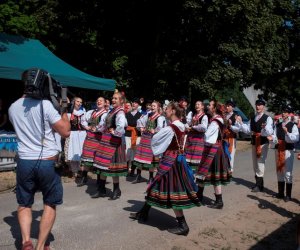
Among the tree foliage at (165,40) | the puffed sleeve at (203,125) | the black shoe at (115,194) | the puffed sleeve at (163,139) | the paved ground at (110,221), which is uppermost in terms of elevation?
the tree foliage at (165,40)

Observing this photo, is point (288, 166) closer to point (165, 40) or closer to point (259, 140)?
point (259, 140)

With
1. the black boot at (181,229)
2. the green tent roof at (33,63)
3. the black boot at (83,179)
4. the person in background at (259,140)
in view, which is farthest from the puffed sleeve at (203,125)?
the green tent roof at (33,63)

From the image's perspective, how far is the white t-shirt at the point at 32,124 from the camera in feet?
12.9

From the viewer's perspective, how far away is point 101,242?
189 inches

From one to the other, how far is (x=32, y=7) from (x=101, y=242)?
16.2 meters

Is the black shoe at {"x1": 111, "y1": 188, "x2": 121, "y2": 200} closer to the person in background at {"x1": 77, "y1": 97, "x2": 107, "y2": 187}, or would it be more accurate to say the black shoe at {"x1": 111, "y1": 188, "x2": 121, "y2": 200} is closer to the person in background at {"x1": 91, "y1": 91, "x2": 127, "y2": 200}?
the person in background at {"x1": 91, "y1": 91, "x2": 127, "y2": 200}

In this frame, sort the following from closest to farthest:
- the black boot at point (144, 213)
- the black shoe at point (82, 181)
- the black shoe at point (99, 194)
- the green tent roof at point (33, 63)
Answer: the black boot at point (144, 213) < the black shoe at point (99, 194) < the black shoe at point (82, 181) < the green tent roof at point (33, 63)

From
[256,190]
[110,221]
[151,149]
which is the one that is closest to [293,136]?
[256,190]

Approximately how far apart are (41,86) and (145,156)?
482 centimetres

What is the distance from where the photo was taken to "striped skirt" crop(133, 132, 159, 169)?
855 centimetres

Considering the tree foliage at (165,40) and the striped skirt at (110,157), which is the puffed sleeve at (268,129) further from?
the tree foliage at (165,40)

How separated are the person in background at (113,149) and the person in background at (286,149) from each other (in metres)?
2.74

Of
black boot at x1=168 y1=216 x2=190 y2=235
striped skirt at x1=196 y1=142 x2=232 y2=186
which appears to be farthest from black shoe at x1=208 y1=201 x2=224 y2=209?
black boot at x1=168 y1=216 x2=190 y2=235

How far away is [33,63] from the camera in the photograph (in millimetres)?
11086
